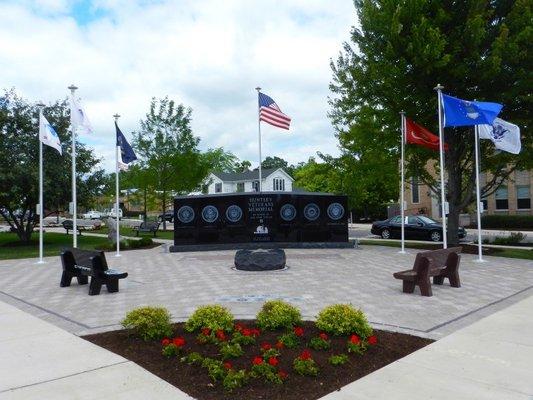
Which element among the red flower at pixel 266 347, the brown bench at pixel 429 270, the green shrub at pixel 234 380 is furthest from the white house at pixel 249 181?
the green shrub at pixel 234 380

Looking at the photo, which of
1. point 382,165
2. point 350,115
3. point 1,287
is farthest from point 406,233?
point 1,287

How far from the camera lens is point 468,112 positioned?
1429cm

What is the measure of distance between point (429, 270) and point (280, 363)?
5604mm

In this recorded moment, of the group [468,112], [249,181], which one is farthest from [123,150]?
[249,181]

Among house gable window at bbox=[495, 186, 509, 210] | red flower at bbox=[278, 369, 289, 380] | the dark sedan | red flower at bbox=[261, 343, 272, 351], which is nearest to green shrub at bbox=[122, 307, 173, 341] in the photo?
red flower at bbox=[261, 343, 272, 351]

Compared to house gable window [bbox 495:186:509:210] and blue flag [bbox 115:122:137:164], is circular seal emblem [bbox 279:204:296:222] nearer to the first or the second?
blue flag [bbox 115:122:137:164]

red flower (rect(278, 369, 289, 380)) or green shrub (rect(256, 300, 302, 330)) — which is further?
green shrub (rect(256, 300, 302, 330))

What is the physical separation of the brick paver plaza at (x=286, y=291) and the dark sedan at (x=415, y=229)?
9.36 m

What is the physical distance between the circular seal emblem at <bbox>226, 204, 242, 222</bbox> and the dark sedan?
9500mm

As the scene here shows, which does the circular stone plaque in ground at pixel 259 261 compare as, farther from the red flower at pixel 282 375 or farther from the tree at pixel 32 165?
the tree at pixel 32 165

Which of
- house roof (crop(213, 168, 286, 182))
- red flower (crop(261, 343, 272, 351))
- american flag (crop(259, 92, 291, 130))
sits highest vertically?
house roof (crop(213, 168, 286, 182))

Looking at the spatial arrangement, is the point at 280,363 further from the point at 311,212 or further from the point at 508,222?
the point at 508,222

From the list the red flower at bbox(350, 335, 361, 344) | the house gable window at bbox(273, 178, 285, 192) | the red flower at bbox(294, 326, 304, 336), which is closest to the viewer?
the red flower at bbox(350, 335, 361, 344)

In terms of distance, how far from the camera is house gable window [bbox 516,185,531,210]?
41.1 metres
